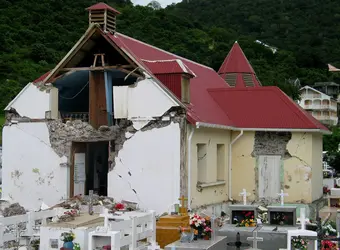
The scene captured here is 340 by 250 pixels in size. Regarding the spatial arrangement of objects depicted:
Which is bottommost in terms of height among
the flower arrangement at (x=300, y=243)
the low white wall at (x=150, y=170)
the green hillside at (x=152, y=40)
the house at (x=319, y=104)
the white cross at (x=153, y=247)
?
the white cross at (x=153, y=247)

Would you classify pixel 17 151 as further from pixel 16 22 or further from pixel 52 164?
pixel 16 22

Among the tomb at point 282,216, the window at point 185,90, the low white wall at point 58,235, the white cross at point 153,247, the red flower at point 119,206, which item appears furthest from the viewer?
the window at point 185,90

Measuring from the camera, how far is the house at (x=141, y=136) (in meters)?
21.4

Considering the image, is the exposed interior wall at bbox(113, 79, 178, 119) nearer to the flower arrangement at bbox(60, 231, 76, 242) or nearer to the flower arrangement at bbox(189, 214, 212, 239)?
the flower arrangement at bbox(189, 214, 212, 239)

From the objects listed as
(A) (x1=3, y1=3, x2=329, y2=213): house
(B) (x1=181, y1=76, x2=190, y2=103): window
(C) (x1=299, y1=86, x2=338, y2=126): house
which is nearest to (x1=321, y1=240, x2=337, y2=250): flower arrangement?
(A) (x1=3, y1=3, x2=329, y2=213): house

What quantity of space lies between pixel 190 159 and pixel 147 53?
5.34m

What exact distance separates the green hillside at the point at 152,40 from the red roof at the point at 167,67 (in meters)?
33.6

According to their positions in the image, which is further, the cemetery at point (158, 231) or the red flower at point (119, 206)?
the red flower at point (119, 206)

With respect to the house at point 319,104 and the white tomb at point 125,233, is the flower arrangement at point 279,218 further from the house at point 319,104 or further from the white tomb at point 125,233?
the house at point 319,104

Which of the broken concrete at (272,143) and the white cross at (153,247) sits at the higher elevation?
the broken concrete at (272,143)

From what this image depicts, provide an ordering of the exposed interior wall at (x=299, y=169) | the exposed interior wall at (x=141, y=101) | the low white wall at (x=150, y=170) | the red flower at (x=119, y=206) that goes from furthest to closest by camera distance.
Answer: the exposed interior wall at (x=299, y=169), the exposed interior wall at (x=141, y=101), the low white wall at (x=150, y=170), the red flower at (x=119, y=206)

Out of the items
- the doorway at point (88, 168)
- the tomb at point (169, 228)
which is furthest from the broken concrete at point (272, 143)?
the tomb at point (169, 228)

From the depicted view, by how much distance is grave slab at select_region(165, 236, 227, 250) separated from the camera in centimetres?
1542

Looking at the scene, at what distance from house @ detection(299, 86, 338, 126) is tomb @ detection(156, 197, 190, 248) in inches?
3428
